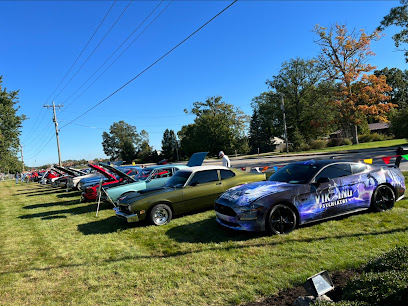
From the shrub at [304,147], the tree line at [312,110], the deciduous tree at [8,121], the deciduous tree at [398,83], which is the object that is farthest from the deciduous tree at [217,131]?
the deciduous tree at [398,83]

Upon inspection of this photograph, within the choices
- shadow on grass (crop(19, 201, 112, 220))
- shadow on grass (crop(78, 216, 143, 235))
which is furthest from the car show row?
shadow on grass (crop(19, 201, 112, 220))

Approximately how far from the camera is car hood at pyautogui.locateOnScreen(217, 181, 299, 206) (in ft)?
17.1

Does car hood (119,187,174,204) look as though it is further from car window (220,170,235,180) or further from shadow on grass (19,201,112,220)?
shadow on grass (19,201,112,220)

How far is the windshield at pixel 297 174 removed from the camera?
18.7 ft

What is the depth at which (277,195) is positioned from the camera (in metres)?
5.14

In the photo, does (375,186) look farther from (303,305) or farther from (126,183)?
(126,183)

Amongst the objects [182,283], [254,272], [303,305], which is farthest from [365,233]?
[182,283]

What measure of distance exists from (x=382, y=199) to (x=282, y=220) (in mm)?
2716

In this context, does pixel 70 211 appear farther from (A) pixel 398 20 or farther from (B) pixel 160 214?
(A) pixel 398 20

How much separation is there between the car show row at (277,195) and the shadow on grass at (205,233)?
0.24 meters

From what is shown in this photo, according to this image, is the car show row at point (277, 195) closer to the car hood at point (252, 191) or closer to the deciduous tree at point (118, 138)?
the car hood at point (252, 191)

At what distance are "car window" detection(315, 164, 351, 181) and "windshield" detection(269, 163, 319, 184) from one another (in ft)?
0.53

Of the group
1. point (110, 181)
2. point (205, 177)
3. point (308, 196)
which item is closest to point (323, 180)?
point (308, 196)

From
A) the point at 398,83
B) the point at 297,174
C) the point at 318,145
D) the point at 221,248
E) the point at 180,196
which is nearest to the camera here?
the point at 221,248
